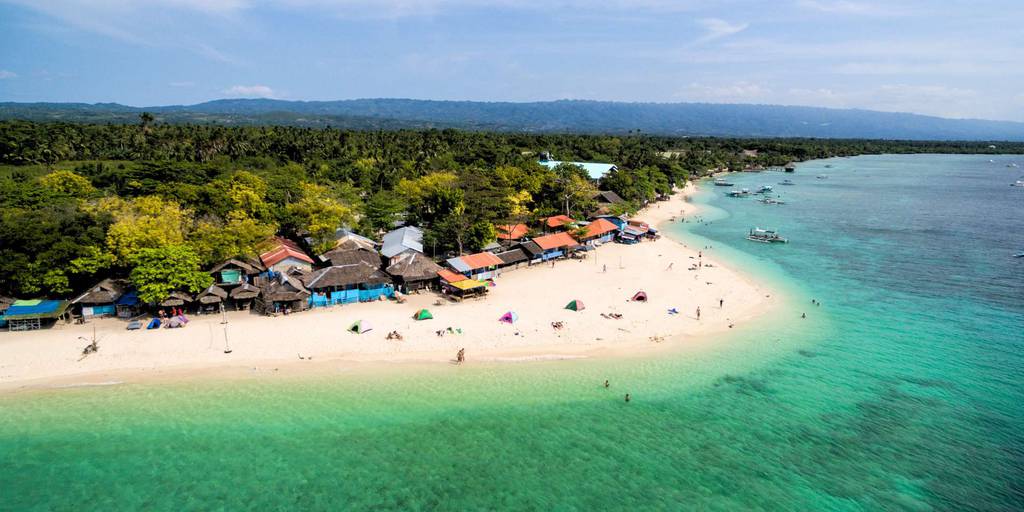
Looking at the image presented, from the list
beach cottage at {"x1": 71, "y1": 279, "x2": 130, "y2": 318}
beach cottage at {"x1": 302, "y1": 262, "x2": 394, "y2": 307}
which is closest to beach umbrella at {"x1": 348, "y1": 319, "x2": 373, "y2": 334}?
beach cottage at {"x1": 302, "y1": 262, "x2": 394, "y2": 307}

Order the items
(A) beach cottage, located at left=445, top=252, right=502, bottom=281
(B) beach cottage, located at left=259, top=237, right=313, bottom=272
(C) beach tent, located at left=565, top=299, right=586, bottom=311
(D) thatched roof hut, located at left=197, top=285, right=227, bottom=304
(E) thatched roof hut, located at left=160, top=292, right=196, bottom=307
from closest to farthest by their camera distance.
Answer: (E) thatched roof hut, located at left=160, top=292, right=196, bottom=307
(D) thatched roof hut, located at left=197, top=285, right=227, bottom=304
(C) beach tent, located at left=565, top=299, right=586, bottom=311
(B) beach cottage, located at left=259, top=237, right=313, bottom=272
(A) beach cottage, located at left=445, top=252, right=502, bottom=281

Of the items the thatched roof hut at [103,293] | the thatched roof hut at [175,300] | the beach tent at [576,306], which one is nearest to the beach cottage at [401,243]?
the thatched roof hut at [175,300]

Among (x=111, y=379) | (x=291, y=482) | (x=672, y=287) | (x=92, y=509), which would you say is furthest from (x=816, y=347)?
(x=111, y=379)

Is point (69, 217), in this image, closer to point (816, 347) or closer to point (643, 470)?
point (643, 470)

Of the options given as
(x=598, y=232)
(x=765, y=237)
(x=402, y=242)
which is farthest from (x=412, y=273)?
(x=765, y=237)

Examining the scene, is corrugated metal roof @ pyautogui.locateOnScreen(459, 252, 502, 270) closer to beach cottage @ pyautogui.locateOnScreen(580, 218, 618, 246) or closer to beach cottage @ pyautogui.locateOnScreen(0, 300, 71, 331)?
beach cottage @ pyautogui.locateOnScreen(580, 218, 618, 246)

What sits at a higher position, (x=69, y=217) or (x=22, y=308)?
(x=69, y=217)

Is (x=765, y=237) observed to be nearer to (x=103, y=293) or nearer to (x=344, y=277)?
(x=344, y=277)
